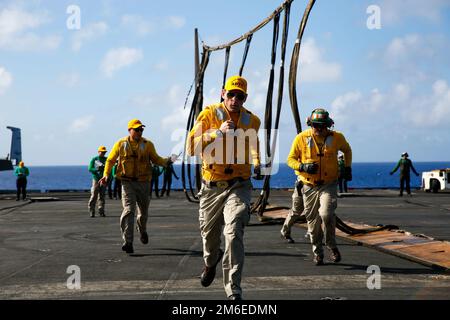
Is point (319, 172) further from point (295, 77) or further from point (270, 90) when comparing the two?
point (270, 90)

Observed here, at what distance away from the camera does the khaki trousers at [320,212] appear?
918 cm

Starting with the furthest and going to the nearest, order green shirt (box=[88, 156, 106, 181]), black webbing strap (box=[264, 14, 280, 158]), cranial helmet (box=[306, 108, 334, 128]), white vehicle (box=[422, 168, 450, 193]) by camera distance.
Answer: white vehicle (box=[422, 168, 450, 193])
green shirt (box=[88, 156, 106, 181])
black webbing strap (box=[264, 14, 280, 158])
cranial helmet (box=[306, 108, 334, 128])

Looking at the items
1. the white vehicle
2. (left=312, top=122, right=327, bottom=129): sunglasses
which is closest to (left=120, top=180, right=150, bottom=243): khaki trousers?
(left=312, top=122, right=327, bottom=129): sunglasses

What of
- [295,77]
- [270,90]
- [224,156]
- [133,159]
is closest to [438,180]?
[270,90]

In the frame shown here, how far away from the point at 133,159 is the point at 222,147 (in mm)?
4327

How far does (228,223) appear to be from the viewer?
6.75 metres

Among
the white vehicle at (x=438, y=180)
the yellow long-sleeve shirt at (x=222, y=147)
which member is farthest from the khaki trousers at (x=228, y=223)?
the white vehicle at (x=438, y=180)

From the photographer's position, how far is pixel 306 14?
11.9 m

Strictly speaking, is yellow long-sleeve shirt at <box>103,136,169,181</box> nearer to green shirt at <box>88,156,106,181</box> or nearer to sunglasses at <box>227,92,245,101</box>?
sunglasses at <box>227,92,245,101</box>

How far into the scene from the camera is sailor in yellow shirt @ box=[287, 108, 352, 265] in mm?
9227

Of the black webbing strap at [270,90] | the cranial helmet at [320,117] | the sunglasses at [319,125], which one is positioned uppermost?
the black webbing strap at [270,90]

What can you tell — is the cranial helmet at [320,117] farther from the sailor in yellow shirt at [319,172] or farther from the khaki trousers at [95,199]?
the khaki trousers at [95,199]

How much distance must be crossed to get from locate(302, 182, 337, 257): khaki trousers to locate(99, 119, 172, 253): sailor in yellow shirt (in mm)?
2901
